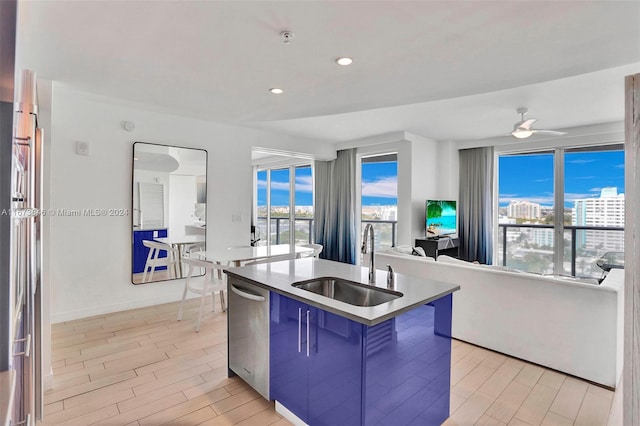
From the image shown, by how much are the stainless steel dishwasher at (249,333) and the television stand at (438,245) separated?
11.8 feet

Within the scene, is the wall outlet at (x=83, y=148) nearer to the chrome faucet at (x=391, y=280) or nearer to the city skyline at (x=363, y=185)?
the chrome faucet at (x=391, y=280)

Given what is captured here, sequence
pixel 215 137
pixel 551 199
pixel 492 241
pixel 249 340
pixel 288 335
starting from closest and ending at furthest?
pixel 288 335 < pixel 249 340 < pixel 215 137 < pixel 551 199 < pixel 492 241

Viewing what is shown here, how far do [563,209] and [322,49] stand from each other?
5.26 meters

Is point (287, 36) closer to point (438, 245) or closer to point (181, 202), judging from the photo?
point (181, 202)

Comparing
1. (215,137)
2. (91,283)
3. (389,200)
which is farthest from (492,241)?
(91,283)

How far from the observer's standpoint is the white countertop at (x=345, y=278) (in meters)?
1.48

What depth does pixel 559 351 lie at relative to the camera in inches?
98.7

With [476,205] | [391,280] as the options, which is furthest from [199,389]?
[476,205]

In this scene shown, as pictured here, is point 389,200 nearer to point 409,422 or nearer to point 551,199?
point 551,199

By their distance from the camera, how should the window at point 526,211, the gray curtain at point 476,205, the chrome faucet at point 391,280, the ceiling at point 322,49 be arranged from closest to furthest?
1. the ceiling at point 322,49
2. the chrome faucet at point 391,280
3. the window at point 526,211
4. the gray curtain at point 476,205

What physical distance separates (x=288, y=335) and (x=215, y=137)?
3415mm

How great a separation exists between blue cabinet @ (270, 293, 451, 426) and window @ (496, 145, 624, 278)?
483cm

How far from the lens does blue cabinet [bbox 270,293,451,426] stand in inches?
58.7

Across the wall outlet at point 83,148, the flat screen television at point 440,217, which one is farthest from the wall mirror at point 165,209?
the flat screen television at point 440,217
